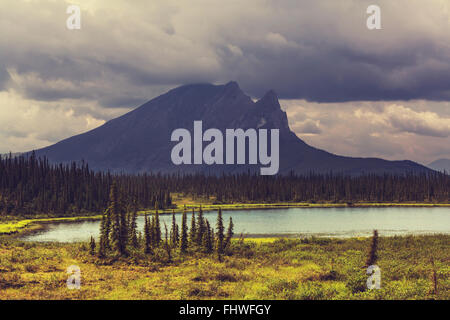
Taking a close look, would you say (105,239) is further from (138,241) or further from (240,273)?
(240,273)

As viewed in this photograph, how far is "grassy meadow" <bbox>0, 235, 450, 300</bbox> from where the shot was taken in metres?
30.5

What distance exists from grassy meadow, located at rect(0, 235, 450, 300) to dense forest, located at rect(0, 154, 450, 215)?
21892mm

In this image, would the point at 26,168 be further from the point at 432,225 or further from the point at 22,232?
the point at 432,225

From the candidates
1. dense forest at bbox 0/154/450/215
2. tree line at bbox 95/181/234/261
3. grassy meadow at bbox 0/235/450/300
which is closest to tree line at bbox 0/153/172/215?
dense forest at bbox 0/154/450/215

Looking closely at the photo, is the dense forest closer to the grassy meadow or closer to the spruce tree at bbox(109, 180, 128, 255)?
the spruce tree at bbox(109, 180, 128, 255)

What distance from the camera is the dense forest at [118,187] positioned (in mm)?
125688

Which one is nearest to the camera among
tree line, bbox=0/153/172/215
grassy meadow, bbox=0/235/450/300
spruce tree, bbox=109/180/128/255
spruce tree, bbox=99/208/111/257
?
grassy meadow, bbox=0/235/450/300

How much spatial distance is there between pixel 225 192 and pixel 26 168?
256 feet

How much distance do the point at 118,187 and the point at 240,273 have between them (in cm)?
6944

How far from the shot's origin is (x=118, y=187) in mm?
102625

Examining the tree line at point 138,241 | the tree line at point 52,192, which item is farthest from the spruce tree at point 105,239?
the tree line at point 52,192

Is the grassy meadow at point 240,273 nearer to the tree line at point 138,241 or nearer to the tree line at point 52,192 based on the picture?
the tree line at point 138,241

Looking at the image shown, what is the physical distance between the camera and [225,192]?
18588cm
